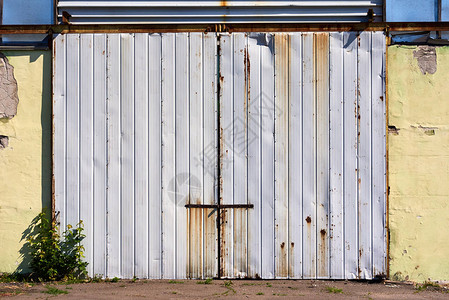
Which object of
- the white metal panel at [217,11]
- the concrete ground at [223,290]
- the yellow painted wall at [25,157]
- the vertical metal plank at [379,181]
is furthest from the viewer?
the white metal panel at [217,11]

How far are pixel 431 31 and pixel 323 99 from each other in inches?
62.6

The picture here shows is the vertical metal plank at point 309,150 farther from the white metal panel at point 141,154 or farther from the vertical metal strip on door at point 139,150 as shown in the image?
the white metal panel at point 141,154

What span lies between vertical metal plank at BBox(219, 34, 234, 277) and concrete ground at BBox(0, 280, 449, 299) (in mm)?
351

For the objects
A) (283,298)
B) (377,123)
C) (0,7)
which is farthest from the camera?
(0,7)

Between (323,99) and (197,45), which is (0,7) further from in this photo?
(323,99)

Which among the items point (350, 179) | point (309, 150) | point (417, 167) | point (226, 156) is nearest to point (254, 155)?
point (226, 156)

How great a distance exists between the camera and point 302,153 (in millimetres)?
5777

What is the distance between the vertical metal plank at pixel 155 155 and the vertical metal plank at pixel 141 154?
0.12 feet

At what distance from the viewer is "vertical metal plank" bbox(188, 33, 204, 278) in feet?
19.0

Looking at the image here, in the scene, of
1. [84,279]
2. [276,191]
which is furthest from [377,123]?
[84,279]

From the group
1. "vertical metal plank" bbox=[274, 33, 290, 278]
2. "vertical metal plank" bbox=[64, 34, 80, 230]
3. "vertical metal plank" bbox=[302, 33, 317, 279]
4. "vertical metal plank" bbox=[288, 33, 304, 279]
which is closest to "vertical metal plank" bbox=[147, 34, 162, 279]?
"vertical metal plank" bbox=[64, 34, 80, 230]

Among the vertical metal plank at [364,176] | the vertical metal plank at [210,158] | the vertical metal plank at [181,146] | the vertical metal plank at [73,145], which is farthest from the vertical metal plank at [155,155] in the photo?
the vertical metal plank at [364,176]

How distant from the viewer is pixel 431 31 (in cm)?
587

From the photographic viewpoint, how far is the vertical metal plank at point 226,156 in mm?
5773
